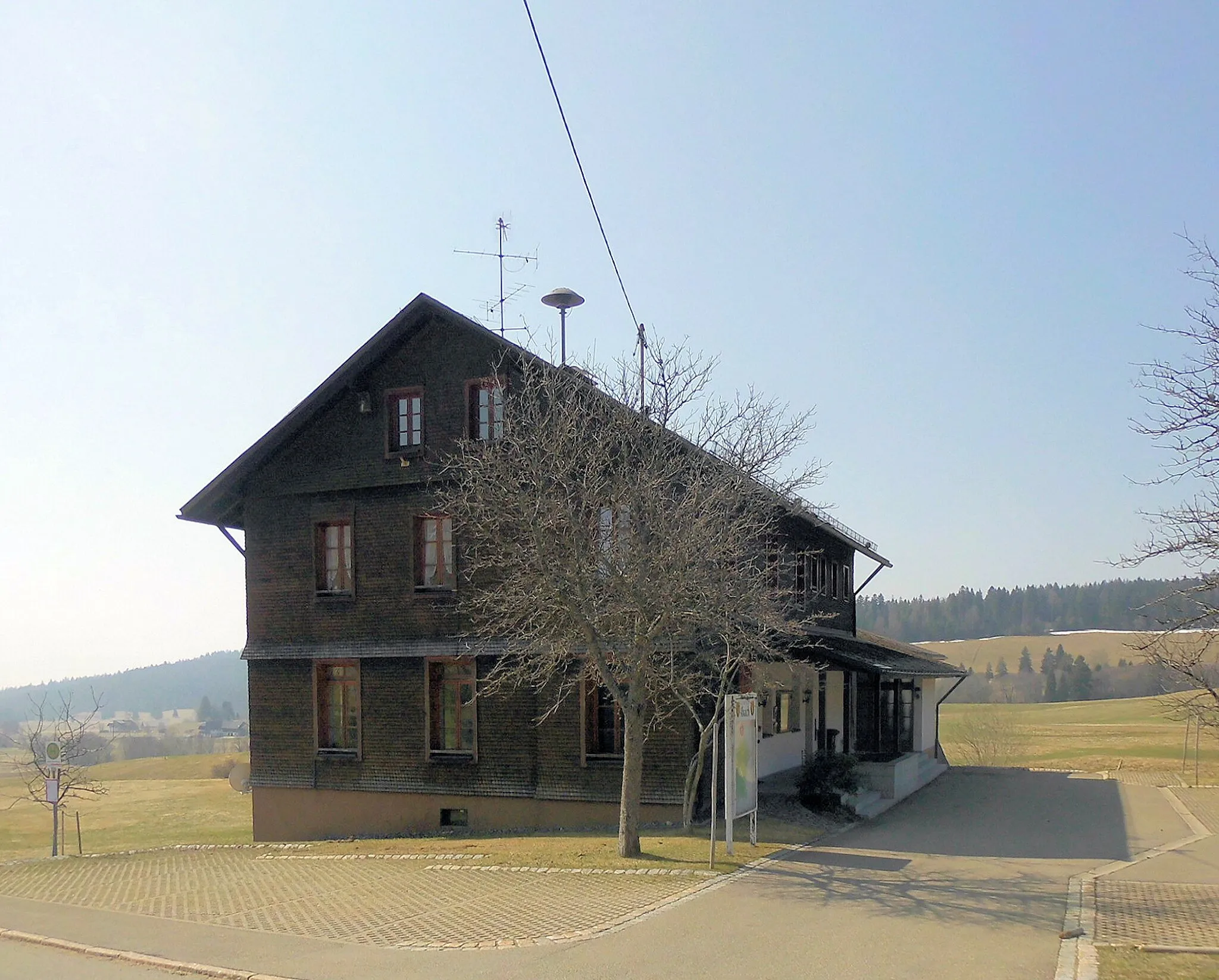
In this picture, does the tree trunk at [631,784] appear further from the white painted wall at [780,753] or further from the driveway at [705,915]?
the white painted wall at [780,753]

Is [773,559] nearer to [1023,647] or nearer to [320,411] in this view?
[320,411]

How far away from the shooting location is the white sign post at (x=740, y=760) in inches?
543

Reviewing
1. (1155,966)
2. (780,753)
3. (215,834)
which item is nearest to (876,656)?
(780,753)

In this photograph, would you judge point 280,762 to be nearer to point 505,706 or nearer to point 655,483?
point 505,706

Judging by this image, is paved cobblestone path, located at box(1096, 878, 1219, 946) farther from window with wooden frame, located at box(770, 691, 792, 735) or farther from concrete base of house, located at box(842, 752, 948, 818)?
window with wooden frame, located at box(770, 691, 792, 735)

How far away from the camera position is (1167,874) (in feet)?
44.2

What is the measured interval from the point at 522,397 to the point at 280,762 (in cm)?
1044

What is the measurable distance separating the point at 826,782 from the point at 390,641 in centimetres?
844

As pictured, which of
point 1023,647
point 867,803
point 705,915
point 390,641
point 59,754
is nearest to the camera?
point 705,915

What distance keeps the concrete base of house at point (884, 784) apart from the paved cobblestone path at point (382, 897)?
24.9 ft

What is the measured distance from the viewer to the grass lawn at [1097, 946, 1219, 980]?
27.3ft

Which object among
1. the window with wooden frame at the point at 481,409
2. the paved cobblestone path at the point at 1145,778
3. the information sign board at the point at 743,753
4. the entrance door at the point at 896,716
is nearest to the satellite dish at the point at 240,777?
the window with wooden frame at the point at 481,409

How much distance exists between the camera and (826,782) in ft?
61.3

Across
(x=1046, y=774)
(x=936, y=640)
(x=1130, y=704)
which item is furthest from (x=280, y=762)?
(x=936, y=640)
